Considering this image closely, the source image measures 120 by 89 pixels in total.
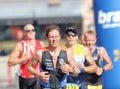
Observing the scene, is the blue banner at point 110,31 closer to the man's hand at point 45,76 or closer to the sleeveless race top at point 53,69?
the sleeveless race top at point 53,69

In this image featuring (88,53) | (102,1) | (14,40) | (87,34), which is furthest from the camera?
(14,40)

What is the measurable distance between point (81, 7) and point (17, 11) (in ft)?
14.4

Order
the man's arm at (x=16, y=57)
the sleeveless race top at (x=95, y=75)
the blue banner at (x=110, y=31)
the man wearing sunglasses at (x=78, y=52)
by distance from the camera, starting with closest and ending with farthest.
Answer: the man wearing sunglasses at (x=78, y=52) → the sleeveless race top at (x=95, y=75) → the man's arm at (x=16, y=57) → the blue banner at (x=110, y=31)

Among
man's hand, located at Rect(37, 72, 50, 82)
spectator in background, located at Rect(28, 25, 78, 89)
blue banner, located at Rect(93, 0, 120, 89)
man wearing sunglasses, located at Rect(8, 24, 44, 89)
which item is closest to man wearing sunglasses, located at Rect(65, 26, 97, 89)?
spectator in background, located at Rect(28, 25, 78, 89)

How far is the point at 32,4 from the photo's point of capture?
39.3m

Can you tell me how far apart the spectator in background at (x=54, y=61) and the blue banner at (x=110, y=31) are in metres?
4.27

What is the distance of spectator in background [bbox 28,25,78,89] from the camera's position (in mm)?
8102

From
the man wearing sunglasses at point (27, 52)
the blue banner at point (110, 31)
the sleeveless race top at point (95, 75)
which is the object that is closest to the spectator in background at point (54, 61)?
the sleeveless race top at point (95, 75)

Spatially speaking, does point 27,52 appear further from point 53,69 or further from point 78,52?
point 53,69

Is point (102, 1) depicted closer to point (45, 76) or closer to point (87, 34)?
point (87, 34)

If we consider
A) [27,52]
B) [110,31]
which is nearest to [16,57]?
[27,52]

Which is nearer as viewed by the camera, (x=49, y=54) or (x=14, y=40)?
(x=49, y=54)

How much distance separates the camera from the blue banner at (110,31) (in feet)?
40.4

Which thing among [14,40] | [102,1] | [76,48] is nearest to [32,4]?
[14,40]
